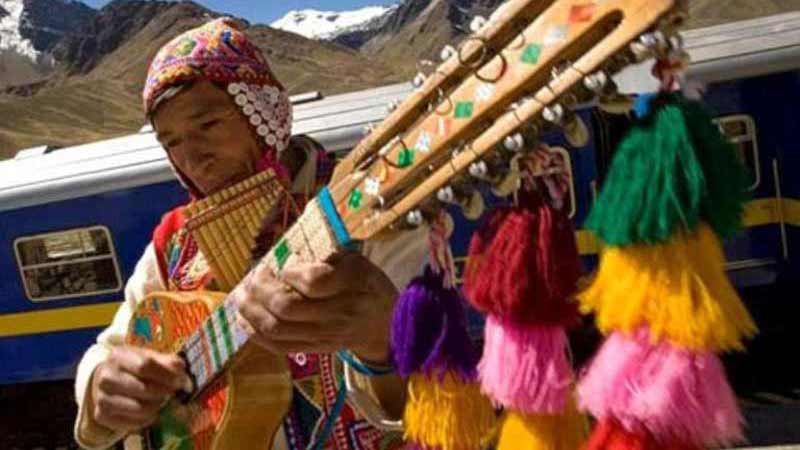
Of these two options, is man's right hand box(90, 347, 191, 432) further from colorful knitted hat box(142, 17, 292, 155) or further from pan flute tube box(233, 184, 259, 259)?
colorful knitted hat box(142, 17, 292, 155)

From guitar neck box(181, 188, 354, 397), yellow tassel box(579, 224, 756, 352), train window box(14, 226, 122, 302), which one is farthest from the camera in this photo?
train window box(14, 226, 122, 302)

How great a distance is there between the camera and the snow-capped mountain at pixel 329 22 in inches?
5571

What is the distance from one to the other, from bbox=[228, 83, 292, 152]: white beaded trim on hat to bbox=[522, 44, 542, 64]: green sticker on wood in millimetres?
1044

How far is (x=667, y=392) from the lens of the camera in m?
0.93

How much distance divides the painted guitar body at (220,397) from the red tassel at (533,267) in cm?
85

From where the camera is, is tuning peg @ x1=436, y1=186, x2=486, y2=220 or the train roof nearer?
tuning peg @ x1=436, y1=186, x2=486, y2=220

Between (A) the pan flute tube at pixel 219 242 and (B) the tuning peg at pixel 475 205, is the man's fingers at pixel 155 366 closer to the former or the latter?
(A) the pan flute tube at pixel 219 242

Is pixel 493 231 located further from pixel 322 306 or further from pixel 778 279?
pixel 778 279

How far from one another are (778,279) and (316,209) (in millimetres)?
5992

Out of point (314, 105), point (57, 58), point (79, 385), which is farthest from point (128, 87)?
point (79, 385)

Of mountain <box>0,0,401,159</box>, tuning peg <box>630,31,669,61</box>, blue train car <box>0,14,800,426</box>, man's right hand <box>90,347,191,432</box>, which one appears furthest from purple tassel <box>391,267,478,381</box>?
mountain <box>0,0,401,159</box>

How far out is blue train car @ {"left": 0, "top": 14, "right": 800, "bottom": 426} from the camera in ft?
21.9

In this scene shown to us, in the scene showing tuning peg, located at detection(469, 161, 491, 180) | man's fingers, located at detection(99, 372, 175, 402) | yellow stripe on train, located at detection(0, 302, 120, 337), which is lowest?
yellow stripe on train, located at detection(0, 302, 120, 337)

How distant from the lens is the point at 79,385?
2.30m
